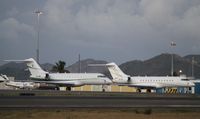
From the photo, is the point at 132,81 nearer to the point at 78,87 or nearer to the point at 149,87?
the point at 149,87

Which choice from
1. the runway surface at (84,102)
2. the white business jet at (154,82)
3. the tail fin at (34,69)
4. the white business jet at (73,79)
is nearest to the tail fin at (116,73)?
the white business jet at (154,82)

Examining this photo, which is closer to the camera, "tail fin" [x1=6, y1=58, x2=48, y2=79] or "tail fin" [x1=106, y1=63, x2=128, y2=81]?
"tail fin" [x1=6, y1=58, x2=48, y2=79]

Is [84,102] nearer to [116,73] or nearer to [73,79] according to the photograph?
[73,79]

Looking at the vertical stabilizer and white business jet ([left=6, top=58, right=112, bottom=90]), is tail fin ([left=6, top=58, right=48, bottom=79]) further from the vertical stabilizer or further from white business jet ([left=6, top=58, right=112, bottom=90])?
white business jet ([left=6, top=58, right=112, bottom=90])

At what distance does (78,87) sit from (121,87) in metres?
11.3

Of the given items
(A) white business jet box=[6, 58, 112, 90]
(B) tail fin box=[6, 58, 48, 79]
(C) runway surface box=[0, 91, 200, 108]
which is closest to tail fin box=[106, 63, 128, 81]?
(A) white business jet box=[6, 58, 112, 90]

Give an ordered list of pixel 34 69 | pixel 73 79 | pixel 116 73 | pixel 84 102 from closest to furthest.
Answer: pixel 84 102
pixel 73 79
pixel 34 69
pixel 116 73

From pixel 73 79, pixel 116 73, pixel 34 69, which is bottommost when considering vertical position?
pixel 73 79

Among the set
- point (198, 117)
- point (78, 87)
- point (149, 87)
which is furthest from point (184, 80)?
point (198, 117)

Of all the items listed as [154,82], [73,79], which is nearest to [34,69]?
[73,79]

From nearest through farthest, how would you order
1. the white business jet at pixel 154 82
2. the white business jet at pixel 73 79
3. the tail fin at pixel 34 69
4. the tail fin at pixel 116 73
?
the white business jet at pixel 154 82 < the white business jet at pixel 73 79 < the tail fin at pixel 34 69 < the tail fin at pixel 116 73

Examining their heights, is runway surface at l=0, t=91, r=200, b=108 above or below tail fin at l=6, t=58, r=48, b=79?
below

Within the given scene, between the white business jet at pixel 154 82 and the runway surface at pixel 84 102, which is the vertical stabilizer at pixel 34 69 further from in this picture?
the runway surface at pixel 84 102

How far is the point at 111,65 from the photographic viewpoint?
10588 cm
